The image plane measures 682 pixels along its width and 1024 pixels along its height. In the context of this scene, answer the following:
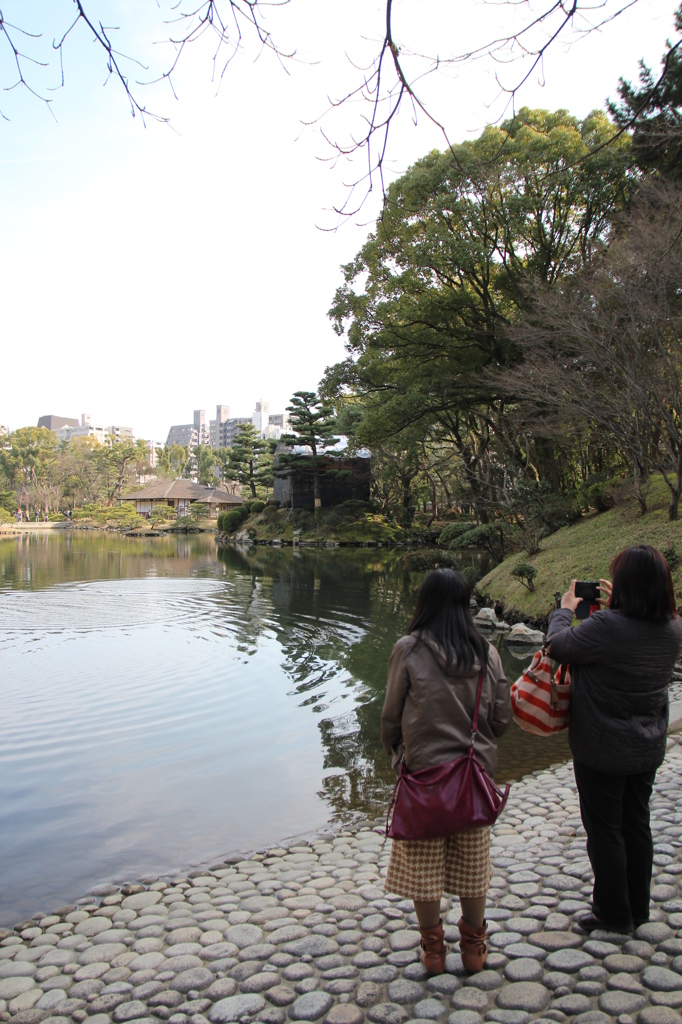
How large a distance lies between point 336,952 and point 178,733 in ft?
13.7

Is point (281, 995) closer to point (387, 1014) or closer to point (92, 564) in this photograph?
point (387, 1014)

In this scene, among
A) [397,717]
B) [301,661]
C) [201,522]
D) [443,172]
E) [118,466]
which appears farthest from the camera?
[118,466]

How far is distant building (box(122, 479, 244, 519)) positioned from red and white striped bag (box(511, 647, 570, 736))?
52685 mm

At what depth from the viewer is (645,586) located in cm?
239

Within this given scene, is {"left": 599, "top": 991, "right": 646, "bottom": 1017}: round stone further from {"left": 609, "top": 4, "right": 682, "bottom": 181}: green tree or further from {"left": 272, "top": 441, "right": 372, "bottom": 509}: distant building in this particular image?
{"left": 272, "top": 441, "right": 372, "bottom": 509}: distant building

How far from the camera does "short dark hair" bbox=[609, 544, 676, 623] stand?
2381mm

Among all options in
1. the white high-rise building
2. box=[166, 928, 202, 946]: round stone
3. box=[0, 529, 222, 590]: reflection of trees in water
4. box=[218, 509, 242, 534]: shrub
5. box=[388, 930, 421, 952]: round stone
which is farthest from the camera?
the white high-rise building

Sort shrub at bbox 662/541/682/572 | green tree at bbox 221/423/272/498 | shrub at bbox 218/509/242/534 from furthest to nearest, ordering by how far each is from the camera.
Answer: green tree at bbox 221/423/272/498 < shrub at bbox 218/509/242/534 < shrub at bbox 662/541/682/572

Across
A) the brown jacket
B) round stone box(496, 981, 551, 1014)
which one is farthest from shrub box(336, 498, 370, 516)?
round stone box(496, 981, 551, 1014)

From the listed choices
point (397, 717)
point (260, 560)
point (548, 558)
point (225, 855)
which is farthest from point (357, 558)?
point (397, 717)

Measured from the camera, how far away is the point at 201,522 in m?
52.0

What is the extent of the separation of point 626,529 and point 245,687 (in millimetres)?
7743

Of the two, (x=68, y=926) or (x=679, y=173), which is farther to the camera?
(x=679, y=173)

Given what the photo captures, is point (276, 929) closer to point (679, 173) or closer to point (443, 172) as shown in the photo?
point (679, 173)
